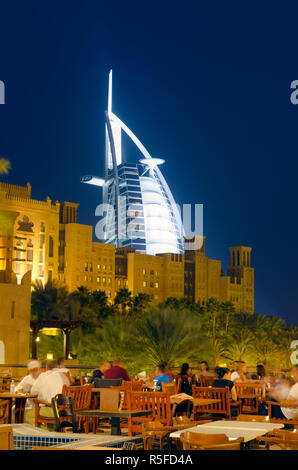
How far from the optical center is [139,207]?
15362cm

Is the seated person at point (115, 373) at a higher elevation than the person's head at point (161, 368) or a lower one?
lower

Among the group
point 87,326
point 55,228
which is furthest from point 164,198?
point 87,326

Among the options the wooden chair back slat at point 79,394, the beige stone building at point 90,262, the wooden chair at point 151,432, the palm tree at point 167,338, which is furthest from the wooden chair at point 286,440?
the beige stone building at point 90,262

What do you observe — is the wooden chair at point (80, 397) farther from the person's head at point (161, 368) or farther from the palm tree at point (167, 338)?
the palm tree at point (167, 338)

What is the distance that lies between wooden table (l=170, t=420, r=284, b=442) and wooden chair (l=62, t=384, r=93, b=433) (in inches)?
119

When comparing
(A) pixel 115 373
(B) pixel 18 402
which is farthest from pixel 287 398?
(A) pixel 115 373

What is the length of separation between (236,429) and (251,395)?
18.5 ft

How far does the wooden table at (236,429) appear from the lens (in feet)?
21.8

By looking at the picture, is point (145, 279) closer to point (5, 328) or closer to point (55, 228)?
point (55, 228)

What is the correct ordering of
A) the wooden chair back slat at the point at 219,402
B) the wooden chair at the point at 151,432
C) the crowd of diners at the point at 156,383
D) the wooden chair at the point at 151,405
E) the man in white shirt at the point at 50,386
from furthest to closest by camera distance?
the wooden chair back slat at the point at 219,402, the man in white shirt at the point at 50,386, the crowd of diners at the point at 156,383, the wooden chair at the point at 151,405, the wooden chair at the point at 151,432

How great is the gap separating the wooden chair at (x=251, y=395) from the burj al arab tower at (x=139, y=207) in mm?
134198

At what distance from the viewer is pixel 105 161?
17150cm

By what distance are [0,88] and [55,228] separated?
96.8m

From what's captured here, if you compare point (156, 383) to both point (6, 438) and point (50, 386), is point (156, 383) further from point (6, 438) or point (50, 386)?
A: point (6, 438)
